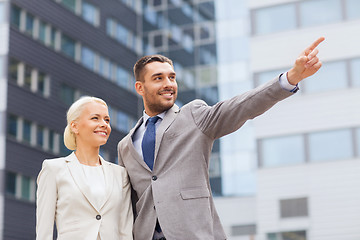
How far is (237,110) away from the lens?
4824 mm

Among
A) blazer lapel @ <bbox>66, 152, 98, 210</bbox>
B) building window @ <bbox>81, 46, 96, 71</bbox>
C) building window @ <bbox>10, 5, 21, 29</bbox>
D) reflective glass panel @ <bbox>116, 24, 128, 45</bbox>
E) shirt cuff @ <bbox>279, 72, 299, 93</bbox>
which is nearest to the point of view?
shirt cuff @ <bbox>279, 72, 299, 93</bbox>

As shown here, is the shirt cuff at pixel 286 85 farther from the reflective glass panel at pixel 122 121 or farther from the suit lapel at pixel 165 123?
the reflective glass panel at pixel 122 121

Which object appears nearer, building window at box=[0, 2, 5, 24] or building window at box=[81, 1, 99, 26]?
building window at box=[0, 2, 5, 24]

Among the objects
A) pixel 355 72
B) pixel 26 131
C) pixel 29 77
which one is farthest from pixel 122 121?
pixel 355 72

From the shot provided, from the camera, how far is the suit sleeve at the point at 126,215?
209 inches

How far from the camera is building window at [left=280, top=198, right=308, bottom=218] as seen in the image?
2700 cm

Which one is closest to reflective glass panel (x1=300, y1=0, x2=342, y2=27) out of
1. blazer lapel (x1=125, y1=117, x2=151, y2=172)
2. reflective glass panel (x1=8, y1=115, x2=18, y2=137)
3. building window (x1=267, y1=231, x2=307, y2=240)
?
building window (x1=267, y1=231, x2=307, y2=240)

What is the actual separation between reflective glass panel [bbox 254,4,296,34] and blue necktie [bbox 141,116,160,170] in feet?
78.4

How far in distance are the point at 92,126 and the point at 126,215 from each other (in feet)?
2.42

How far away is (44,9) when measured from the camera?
3152cm

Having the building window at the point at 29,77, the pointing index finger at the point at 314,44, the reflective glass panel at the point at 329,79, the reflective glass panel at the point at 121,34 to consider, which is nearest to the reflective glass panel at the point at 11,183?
the building window at the point at 29,77

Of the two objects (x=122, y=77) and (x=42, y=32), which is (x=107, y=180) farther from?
(x=122, y=77)

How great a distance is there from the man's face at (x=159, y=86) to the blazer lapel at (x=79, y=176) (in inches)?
29.2

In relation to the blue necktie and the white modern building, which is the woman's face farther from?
the white modern building
